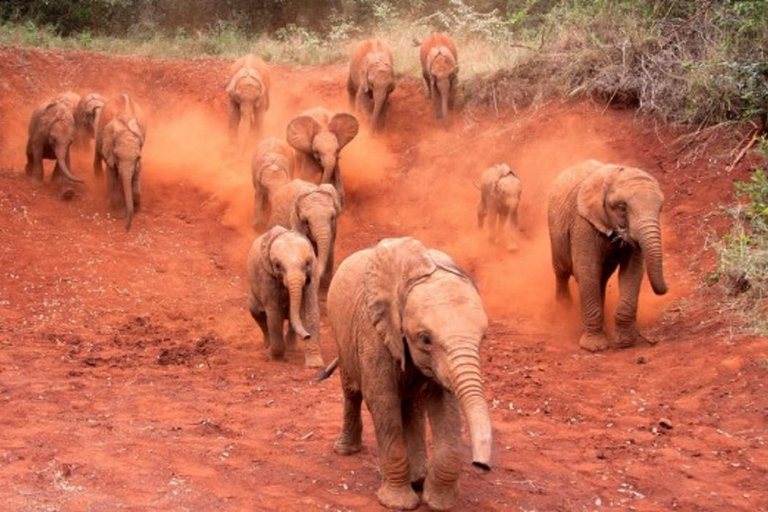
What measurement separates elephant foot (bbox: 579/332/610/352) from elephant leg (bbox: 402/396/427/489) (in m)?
4.66

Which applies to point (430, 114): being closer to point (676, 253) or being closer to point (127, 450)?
point (676, 253)

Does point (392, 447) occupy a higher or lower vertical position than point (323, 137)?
higher

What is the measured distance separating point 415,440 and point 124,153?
33.6 ft

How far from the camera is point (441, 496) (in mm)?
6516

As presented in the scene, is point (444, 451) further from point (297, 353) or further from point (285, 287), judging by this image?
point (297, 353)

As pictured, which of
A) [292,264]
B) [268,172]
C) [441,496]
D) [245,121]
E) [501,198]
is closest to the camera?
[441,496]

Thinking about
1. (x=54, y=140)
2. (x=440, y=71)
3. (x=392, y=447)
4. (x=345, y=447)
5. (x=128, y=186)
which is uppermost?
(x=392, y=447)

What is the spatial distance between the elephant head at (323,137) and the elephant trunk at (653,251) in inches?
272

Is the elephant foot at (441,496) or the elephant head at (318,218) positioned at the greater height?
the elephant foot at (441,496)

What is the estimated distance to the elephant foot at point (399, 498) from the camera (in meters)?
6.59

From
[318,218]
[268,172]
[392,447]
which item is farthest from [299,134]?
[392,447]

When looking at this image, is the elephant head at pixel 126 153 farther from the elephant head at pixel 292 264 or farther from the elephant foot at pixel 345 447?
the elephant foot at pixel 345 447

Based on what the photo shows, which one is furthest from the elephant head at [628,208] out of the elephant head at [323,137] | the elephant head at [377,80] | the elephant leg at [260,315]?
the elephant head at [377,80]

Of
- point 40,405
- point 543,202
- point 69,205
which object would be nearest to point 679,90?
point 543,202
